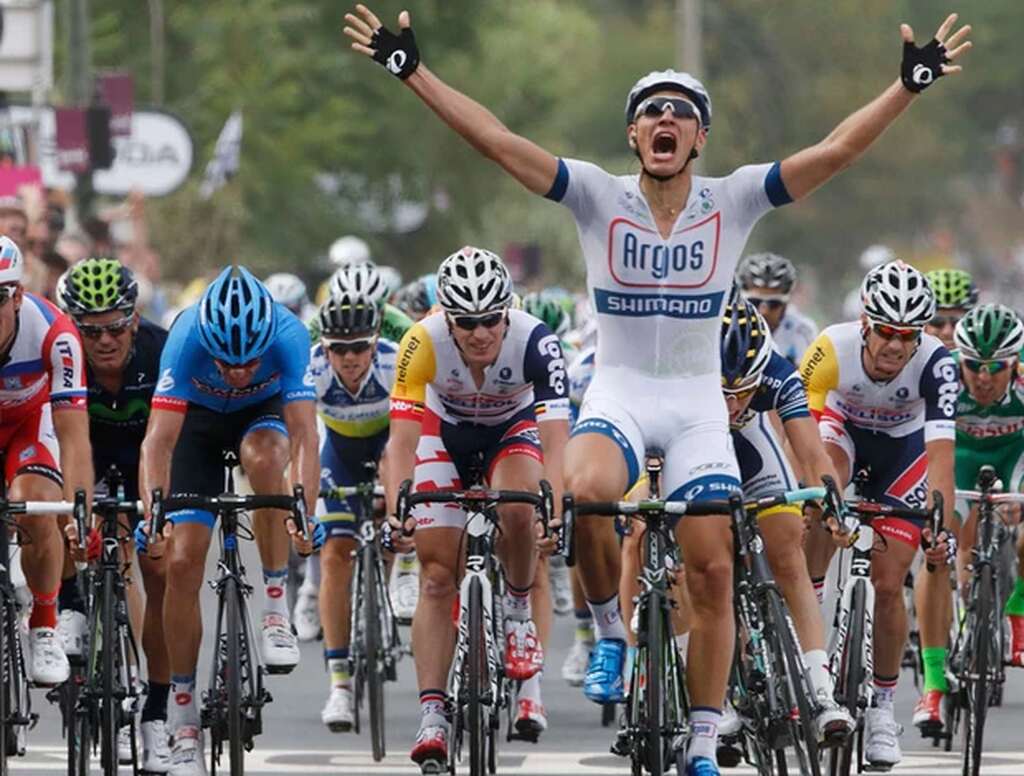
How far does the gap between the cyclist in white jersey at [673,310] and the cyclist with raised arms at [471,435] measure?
84 centimetres

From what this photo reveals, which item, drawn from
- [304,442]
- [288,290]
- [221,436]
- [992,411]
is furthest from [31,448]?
[288,290]

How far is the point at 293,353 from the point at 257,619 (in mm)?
7063

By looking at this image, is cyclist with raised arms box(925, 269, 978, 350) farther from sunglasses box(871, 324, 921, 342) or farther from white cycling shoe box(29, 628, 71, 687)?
white cycling shoe box(29, 628, 71, 687)

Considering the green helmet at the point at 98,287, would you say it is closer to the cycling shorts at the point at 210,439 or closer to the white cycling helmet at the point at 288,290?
the cycling shorts at the point at 210,439

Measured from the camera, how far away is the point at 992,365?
13812 mm

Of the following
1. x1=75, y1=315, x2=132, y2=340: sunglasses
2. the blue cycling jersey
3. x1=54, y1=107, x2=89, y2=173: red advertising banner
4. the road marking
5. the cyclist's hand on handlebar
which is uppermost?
x1=54, y1=107, x2=89, y2=173: red advertising banner

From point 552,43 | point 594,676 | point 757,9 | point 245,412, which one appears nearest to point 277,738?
point 245,412

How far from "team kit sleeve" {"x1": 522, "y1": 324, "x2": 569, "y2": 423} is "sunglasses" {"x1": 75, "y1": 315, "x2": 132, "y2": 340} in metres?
1.59

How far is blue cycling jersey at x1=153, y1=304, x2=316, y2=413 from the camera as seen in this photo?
11.6 metres

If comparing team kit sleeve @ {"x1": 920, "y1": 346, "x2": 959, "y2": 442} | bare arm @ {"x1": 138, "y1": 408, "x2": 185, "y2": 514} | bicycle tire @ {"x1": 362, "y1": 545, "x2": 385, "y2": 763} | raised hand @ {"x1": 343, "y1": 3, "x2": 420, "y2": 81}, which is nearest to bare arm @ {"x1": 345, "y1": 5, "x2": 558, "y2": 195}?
raised hand @ {"x1": 343, "y1": 3, "x2": 420, "y2": 81}

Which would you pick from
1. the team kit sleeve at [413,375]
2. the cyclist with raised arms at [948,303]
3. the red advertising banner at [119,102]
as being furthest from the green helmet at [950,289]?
the red advertising banner at [119,102]

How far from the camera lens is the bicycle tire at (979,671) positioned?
39.5ft

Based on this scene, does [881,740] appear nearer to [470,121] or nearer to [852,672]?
[852,672]

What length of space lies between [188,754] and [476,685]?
132cm
